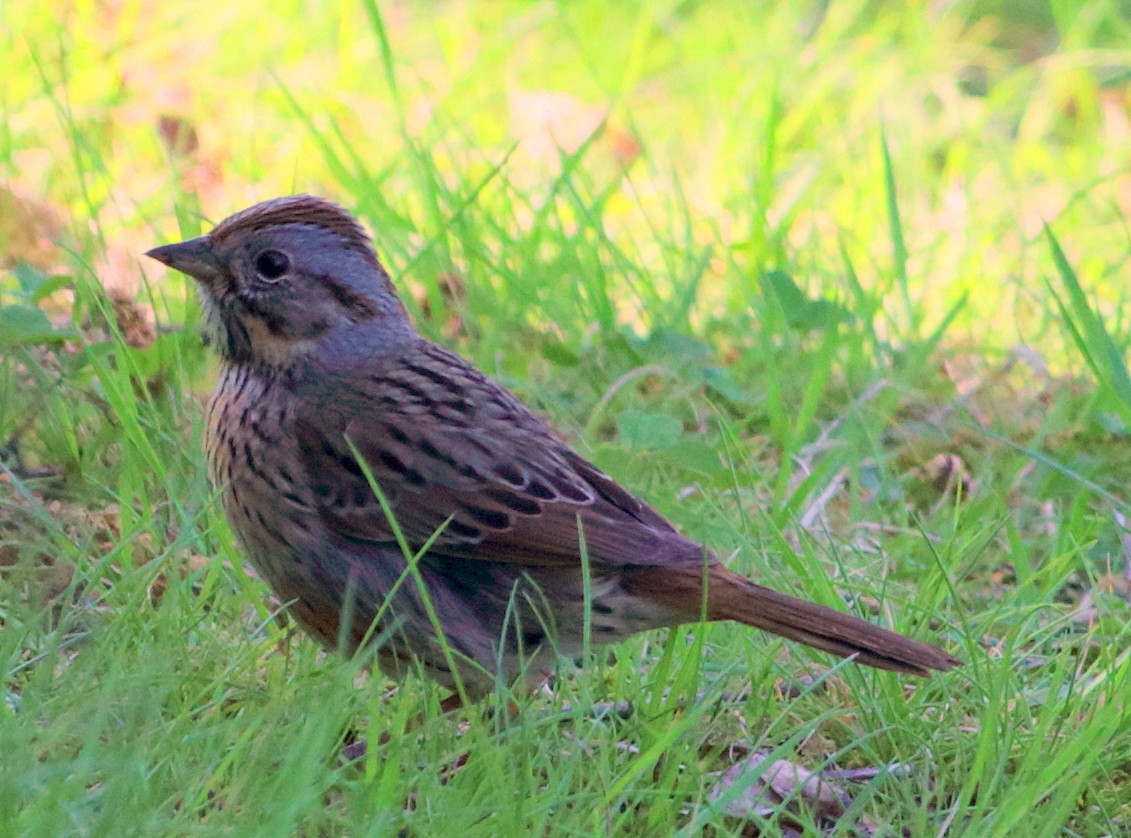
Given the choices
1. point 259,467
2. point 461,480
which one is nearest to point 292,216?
point 259,467

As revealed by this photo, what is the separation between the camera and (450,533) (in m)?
3.37

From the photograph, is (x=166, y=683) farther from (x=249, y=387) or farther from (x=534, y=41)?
(x=534, y=41)

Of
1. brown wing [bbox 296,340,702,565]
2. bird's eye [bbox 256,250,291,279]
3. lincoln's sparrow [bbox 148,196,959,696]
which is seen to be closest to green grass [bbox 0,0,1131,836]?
lincoln's sparrow [bbox 148,196,959,696]

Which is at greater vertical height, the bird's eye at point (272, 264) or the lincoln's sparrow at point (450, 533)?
the bird's eye at point (272, 264)

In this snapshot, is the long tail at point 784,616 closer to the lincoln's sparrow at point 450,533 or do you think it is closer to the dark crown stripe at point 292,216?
the lincoln's sparrow at point 450,533

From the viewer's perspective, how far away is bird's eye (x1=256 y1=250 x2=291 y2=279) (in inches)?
145

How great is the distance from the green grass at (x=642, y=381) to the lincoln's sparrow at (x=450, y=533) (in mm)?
131

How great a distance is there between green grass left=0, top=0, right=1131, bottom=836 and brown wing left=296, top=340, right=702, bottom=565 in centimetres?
27

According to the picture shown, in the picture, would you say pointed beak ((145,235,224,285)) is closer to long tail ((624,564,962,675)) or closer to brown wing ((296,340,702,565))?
brown wing ((296,340,702,565))

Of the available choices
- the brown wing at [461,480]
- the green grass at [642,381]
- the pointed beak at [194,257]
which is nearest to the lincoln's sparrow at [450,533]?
the brown wing at [461,480]

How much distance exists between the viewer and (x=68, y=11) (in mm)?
6758

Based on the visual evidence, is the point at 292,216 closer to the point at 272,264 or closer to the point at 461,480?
the point at 272,264

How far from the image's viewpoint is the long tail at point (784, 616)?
3.14 meters

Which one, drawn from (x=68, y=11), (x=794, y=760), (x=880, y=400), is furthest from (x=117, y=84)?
(x=794, y=760)
